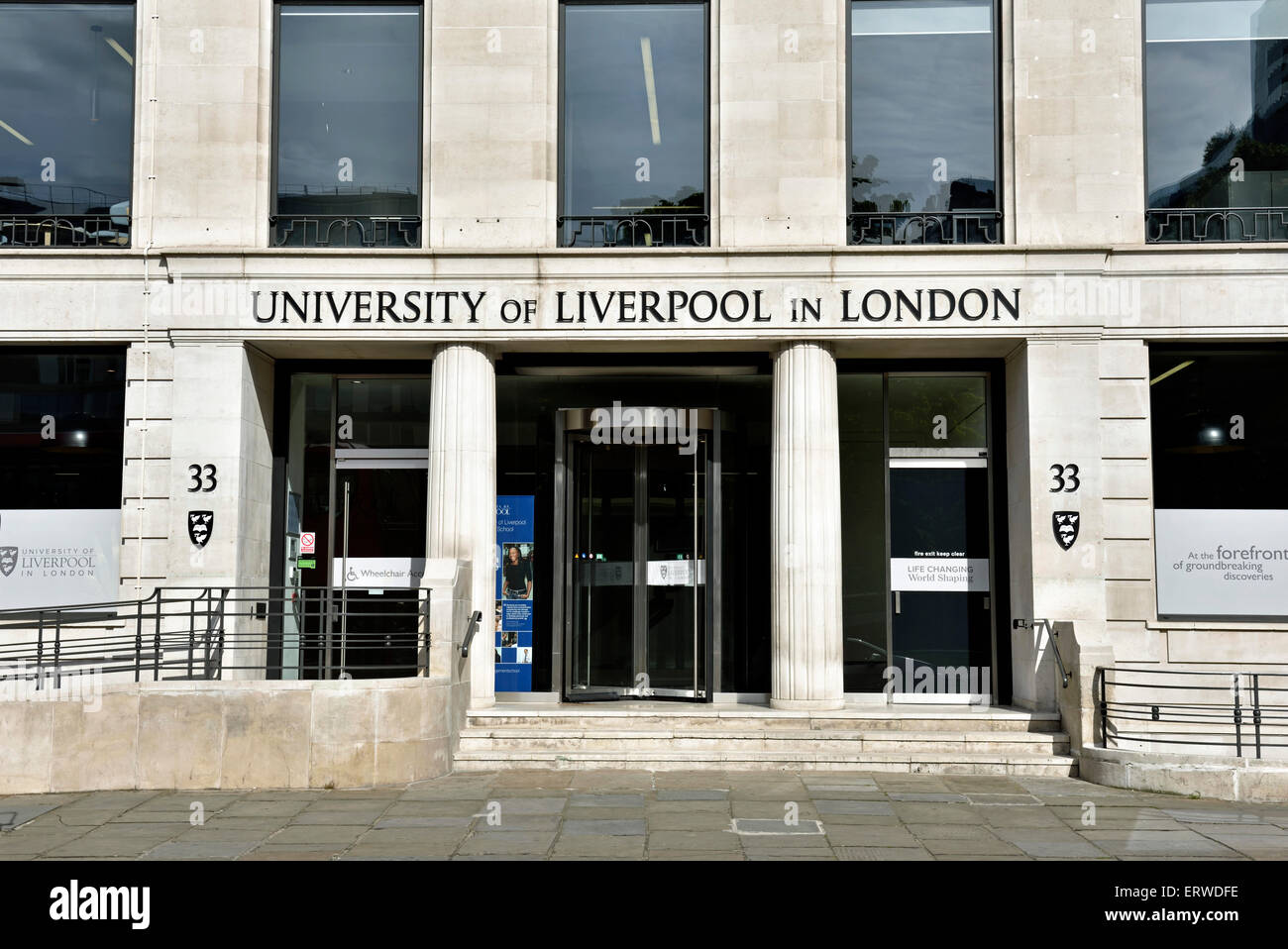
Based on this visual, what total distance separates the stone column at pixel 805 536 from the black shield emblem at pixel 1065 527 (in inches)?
104

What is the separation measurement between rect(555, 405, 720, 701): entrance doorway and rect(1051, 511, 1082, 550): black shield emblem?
426 cm

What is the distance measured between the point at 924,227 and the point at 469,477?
6629 mm

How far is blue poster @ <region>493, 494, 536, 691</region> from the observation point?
56.5ft

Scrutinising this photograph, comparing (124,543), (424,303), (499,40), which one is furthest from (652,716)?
(499,40)

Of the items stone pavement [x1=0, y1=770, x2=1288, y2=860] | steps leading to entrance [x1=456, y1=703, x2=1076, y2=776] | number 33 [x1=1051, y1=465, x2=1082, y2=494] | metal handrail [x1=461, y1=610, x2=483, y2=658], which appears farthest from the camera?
number 33 [x1=1051, y1=465, x2=1082, y2=494]

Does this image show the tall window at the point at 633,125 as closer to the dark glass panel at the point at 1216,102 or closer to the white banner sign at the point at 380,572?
the white banner sign at the point at 380,572

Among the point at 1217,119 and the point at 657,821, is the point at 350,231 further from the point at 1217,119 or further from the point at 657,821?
the point at 1217,119

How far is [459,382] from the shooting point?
16.2 meters

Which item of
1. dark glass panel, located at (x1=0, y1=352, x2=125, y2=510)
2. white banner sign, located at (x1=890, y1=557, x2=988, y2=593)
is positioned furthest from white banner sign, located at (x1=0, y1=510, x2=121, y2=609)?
white banner sign, located at (x1=890, y1=557, x2=988, y2=593)

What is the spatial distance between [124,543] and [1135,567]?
41.5 feet

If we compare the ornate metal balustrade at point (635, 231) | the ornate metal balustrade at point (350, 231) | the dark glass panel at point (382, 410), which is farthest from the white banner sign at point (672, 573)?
the ornate metal balustrade at point (350, 231)

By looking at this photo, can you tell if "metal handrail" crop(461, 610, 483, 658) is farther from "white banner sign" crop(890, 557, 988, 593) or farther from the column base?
"white banner sign" crop(890, 557, 988, 593)

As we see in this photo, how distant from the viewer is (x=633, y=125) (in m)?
16.9
